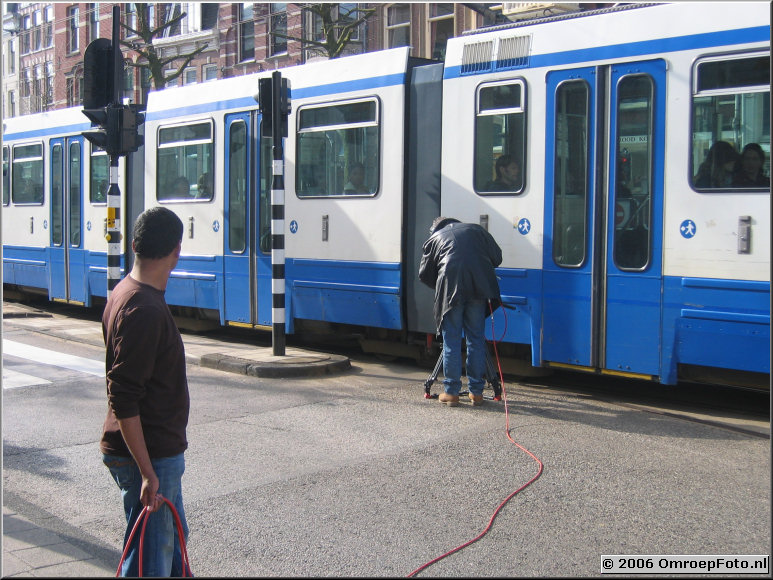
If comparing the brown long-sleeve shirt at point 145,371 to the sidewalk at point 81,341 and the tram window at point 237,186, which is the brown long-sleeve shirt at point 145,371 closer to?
the sidewalk at point 81,341

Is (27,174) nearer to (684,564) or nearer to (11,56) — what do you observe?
(684,564)

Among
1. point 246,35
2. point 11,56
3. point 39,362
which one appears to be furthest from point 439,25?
point 11,56

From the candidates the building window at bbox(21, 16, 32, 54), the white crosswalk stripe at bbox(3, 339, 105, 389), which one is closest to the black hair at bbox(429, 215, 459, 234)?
the white crosswalk stripe at bbox(3, 339, 105, 389)

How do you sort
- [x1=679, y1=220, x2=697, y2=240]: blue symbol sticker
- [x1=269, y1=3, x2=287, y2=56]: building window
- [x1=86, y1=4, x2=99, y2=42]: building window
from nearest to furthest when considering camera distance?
1. [x1=679, y1=220, x2=697, y2=240]: blue symbol sticker
2. [x1=269, y1=3, x2=287, y2=56]: building window
3. [x1=86, y1=4, x2=99, y2=42]: building window

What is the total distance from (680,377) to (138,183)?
9.54 metres

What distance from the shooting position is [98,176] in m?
14.8

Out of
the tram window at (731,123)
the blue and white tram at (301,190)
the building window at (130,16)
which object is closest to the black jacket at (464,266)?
the blue and white tram at (301,190)

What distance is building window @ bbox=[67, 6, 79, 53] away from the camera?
44062 mm

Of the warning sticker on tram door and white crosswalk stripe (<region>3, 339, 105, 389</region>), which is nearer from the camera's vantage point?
the warning sticker on tram door

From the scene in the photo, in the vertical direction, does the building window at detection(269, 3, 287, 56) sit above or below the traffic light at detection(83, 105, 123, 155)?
above

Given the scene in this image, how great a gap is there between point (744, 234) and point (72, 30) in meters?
45.0

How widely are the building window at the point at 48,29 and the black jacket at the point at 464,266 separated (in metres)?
45.9

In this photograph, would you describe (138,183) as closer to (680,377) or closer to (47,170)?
(47,170)

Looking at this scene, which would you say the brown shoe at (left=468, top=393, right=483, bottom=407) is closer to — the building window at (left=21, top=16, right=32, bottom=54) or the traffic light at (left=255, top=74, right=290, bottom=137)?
the traffic light at (left=255, top=74, right=290, bottom=137)
